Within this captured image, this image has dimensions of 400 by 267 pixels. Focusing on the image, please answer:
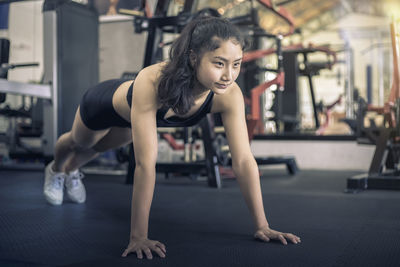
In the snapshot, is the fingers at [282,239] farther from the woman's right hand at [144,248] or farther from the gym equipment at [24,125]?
the gym equipment at [24,125]

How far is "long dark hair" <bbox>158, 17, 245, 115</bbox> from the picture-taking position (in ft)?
4.19

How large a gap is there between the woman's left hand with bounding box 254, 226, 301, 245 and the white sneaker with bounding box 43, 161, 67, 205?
120cm

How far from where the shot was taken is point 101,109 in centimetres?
173

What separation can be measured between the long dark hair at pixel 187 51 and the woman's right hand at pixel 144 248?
43 centimetres

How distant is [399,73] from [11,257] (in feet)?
8.35

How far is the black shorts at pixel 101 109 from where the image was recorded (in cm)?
173

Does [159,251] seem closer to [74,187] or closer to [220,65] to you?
[220,65]

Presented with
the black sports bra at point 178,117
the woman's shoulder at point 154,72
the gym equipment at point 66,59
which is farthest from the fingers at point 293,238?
the gym equipment at point 66,59

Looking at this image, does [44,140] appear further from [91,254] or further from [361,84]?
[361,84]

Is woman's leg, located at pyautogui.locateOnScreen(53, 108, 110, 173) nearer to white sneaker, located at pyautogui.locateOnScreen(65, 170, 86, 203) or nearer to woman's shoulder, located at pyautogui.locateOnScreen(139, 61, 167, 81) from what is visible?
white sneaker, located at pyautogui.locateOnScreen(65, 170, 86, 203)

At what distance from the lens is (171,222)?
1812 mm

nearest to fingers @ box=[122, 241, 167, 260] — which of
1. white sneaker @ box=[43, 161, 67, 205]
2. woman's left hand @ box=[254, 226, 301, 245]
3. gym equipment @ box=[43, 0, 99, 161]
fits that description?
woman's left hand @ box=[254, 226, 301, 245]

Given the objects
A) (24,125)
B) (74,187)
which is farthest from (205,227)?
(24,125)

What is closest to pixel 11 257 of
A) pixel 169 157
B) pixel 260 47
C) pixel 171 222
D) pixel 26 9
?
pixel 171 222
